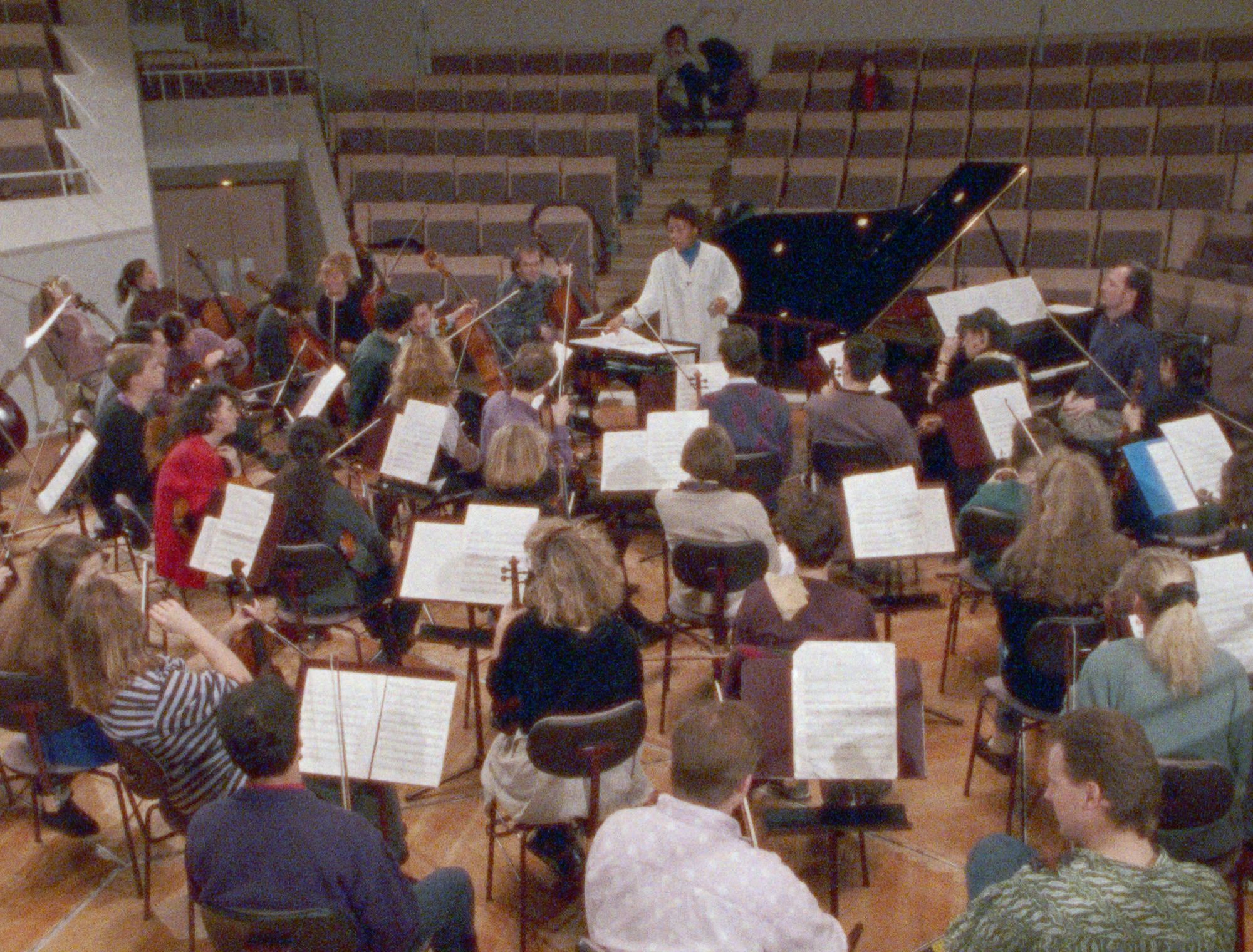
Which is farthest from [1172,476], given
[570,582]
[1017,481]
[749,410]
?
[570,582]

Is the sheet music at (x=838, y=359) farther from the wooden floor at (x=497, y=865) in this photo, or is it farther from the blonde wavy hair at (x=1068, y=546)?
the blonde wavy hair at (x=1068, y=546)

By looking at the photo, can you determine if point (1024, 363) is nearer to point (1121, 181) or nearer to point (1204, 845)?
point (1204, 845)

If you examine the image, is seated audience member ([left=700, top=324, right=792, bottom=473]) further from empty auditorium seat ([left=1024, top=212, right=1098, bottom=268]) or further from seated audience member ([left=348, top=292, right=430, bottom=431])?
empty auditorium seat ([left=1024, top=212, right=1098, bottom=268])

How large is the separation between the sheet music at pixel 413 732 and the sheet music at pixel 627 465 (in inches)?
62.9

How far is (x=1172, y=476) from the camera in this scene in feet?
12.9

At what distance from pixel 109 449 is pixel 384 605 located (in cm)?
153

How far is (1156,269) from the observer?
850 centimetres

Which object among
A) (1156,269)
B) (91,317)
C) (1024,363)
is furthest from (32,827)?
(1156,269)

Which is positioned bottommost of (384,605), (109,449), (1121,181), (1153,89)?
(384,605)

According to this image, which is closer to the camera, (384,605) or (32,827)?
(32,827)

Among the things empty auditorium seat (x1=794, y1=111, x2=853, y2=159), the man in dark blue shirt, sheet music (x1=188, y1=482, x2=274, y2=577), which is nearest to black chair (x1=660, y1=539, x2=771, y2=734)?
sheet music (x1=188, y1=482, x2=274, y2=577)

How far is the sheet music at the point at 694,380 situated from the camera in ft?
16.6

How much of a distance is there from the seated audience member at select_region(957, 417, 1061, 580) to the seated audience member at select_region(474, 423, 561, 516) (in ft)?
4.92

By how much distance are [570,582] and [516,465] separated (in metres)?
1.07
